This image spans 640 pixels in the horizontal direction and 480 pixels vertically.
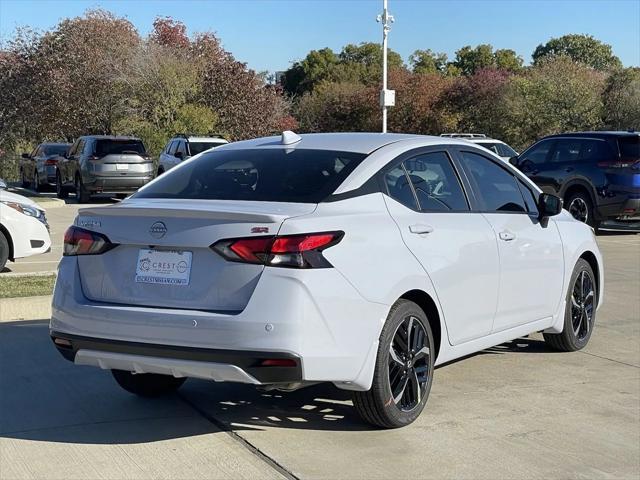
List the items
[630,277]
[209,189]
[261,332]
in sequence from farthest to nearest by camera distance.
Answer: [630,277] < [209,189] < [261,332]

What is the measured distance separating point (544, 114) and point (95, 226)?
38238 mm

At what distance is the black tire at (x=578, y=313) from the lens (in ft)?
22.8

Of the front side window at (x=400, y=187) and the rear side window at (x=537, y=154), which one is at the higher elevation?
the rear side window at (x=537, y=154)

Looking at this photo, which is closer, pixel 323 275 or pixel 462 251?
pixel 323 275

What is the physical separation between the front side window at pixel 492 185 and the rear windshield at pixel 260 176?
3.81 feet

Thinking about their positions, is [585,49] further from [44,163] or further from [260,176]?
[260,176]

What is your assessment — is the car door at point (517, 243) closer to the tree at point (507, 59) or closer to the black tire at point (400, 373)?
the black tire at point (400, 373)

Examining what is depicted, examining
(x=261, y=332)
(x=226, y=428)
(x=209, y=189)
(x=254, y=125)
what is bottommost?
(x=226, y=428)

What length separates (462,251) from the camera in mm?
5547

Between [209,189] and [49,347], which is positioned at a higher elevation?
[209,189]

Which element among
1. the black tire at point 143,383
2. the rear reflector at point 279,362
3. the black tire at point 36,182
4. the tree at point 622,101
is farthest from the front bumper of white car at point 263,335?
the tree at point 622,101

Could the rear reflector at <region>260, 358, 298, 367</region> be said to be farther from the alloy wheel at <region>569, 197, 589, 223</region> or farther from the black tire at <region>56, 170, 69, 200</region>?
the black tire at <region>56, 170, 69, 200</region>

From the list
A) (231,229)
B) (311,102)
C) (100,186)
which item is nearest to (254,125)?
(100,186)

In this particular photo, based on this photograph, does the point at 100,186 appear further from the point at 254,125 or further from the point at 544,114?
the point at 544,114
